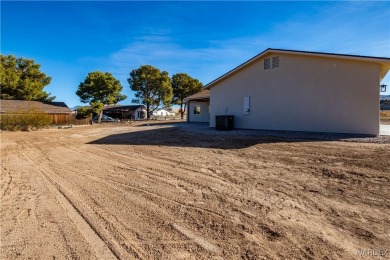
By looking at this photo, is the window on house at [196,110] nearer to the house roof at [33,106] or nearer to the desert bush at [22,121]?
the desert bush at [22,121]

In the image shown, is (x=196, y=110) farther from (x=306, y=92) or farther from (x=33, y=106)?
(x=33, y=106)

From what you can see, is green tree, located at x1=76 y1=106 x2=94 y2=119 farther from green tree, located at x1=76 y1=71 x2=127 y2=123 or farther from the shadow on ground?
the shadow on ground

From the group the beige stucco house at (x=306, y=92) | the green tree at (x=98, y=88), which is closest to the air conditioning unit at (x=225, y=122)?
the beige stucco house at (x=306, y=92)

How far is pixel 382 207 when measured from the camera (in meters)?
3.52

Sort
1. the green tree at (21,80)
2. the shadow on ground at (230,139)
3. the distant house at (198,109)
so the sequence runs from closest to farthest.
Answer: the shadow on ground at (230,139) → the distant house at (198,109) → the green tree at (21,80)

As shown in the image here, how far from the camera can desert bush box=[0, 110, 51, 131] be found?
2122 cm

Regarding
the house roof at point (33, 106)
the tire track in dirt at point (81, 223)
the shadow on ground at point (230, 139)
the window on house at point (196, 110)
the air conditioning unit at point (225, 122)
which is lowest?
the tire track in dirt at point (81, 223)

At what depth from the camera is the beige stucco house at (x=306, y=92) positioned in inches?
409

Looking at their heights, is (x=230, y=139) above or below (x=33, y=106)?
below

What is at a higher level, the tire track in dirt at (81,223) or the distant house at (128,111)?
the distant house at (128,111)

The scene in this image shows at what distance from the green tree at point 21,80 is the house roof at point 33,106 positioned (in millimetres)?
3767

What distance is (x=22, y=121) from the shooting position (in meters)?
21.7

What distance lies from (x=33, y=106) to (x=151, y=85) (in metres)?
20.0

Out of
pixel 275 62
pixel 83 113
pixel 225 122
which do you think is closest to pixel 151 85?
pixel 83 113
